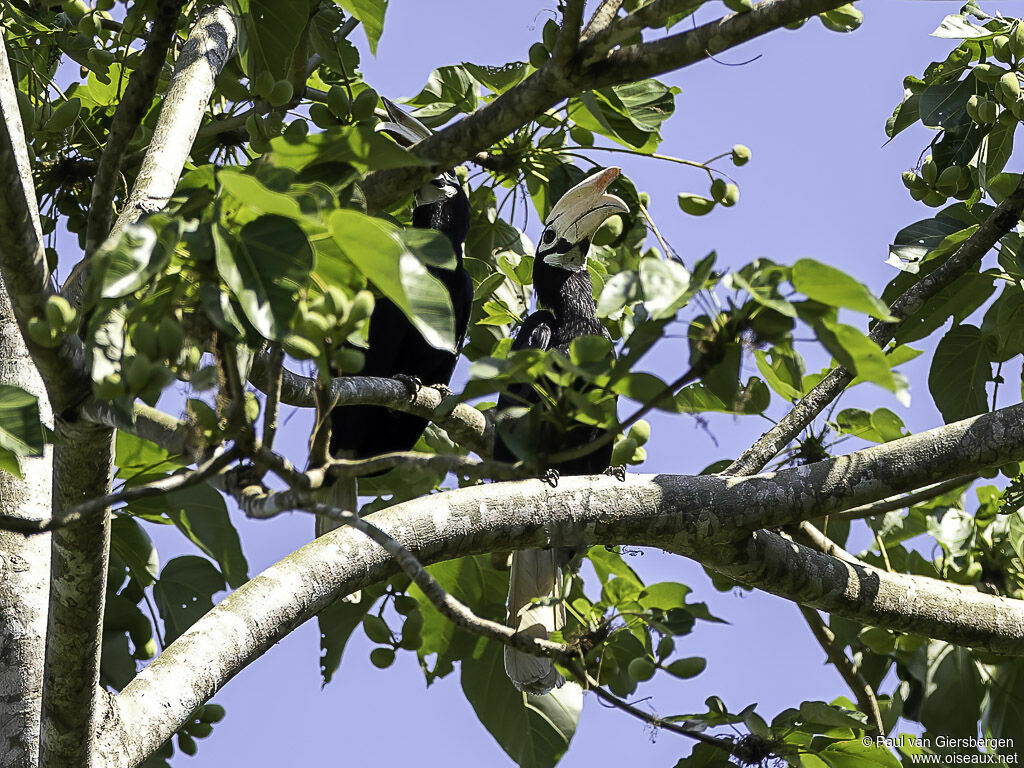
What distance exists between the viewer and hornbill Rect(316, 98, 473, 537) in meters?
3.31

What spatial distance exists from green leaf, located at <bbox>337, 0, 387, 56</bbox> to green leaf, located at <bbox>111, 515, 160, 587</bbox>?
108 cm

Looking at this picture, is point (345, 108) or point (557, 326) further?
point (557, 326)

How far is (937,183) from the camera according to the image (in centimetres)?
241

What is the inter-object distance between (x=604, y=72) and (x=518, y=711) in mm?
1386

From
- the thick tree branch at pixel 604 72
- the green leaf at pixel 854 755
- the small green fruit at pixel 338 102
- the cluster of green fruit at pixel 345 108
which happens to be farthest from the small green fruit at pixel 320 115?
the green leaf at pixel 854 755

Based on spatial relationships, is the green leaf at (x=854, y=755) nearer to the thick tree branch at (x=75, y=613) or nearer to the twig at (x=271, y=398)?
the thick tree branch at (x=75, y=613)

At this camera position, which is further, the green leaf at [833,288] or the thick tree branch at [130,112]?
the thick tree branch at [130,112]

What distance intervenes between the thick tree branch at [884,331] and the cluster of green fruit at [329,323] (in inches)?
49.1

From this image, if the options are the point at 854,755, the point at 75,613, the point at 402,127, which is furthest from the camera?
the point at 402,127

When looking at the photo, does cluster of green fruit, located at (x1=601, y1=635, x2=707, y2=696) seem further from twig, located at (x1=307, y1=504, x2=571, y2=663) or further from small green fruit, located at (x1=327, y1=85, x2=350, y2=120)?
small green fruit, located at (x1=327, y1=85, x2=350, y2=120)

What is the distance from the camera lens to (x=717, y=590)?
2.61 m

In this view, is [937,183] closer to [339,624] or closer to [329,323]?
[339,624]

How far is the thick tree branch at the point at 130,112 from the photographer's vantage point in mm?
1648

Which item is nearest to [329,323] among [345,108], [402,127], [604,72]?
[604,72]
